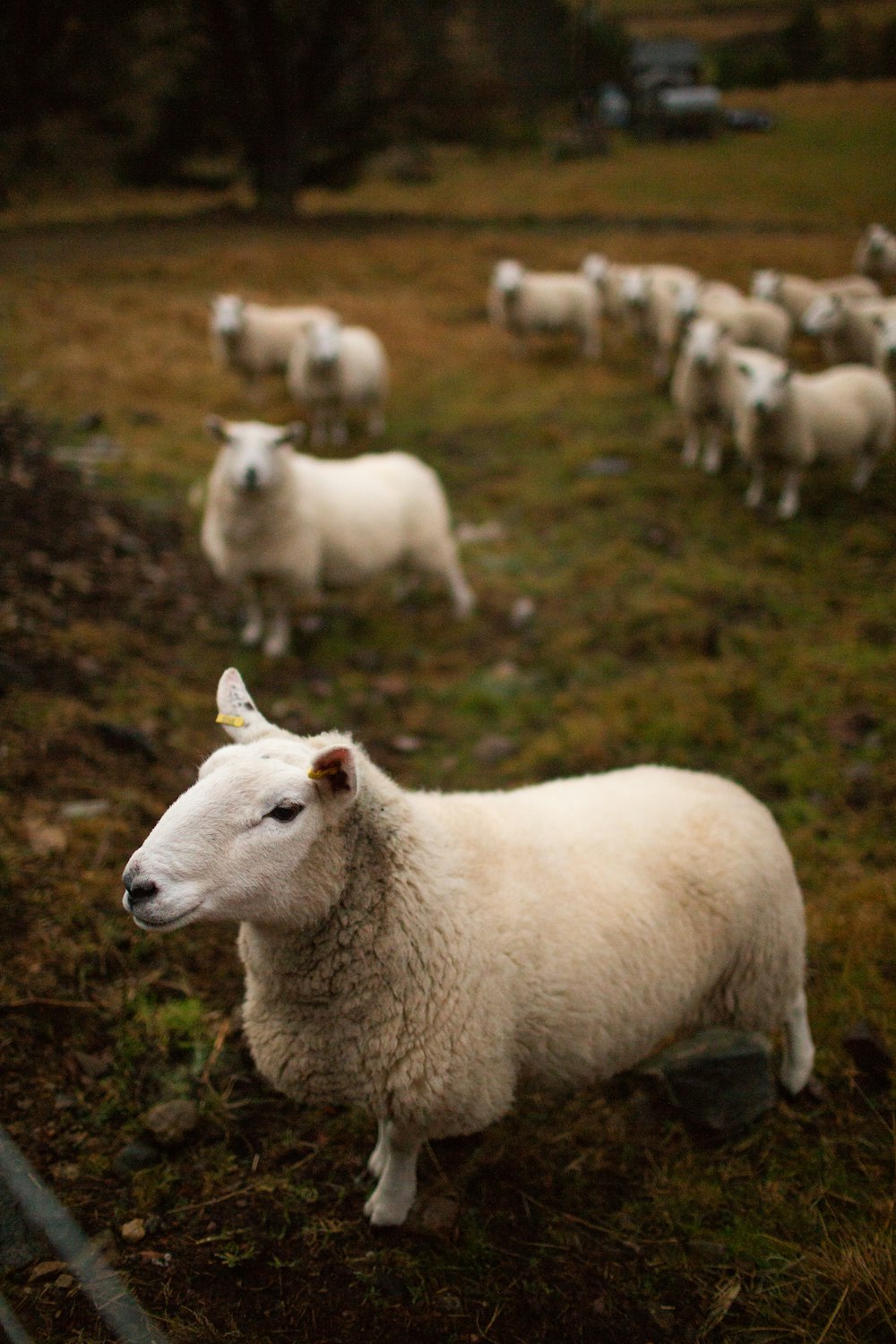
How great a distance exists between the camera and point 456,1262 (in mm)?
2727

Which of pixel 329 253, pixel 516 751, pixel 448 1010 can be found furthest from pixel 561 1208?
pixel 329 253

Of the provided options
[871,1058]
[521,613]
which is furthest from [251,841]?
[521,613]

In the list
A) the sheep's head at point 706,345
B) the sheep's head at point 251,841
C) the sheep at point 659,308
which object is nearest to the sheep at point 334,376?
the sheep's head at point 706,345

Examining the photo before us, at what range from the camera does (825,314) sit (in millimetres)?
11453

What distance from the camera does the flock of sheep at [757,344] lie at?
8695 millimetres

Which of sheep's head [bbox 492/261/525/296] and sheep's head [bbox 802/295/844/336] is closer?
sheep's head [bbox 802/295/844/336]

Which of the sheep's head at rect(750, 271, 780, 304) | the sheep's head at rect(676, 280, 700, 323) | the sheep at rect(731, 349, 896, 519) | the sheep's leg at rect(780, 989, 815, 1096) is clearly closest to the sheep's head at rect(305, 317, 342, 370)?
the sheep at rect(731, 349, 896, 519)

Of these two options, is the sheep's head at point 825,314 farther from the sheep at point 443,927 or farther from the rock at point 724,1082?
the rock at point 724,1082

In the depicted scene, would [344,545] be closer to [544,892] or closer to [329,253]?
[544,892]

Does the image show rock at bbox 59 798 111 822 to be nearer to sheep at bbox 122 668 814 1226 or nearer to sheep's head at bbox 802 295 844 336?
sheep at bbox 122 668 814 1226

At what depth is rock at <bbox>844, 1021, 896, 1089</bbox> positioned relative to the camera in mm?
3322

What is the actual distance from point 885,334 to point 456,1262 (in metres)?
10.8

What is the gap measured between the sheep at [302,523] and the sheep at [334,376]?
11.8 ft

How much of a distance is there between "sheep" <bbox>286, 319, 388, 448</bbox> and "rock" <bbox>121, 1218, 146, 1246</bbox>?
940 cm
